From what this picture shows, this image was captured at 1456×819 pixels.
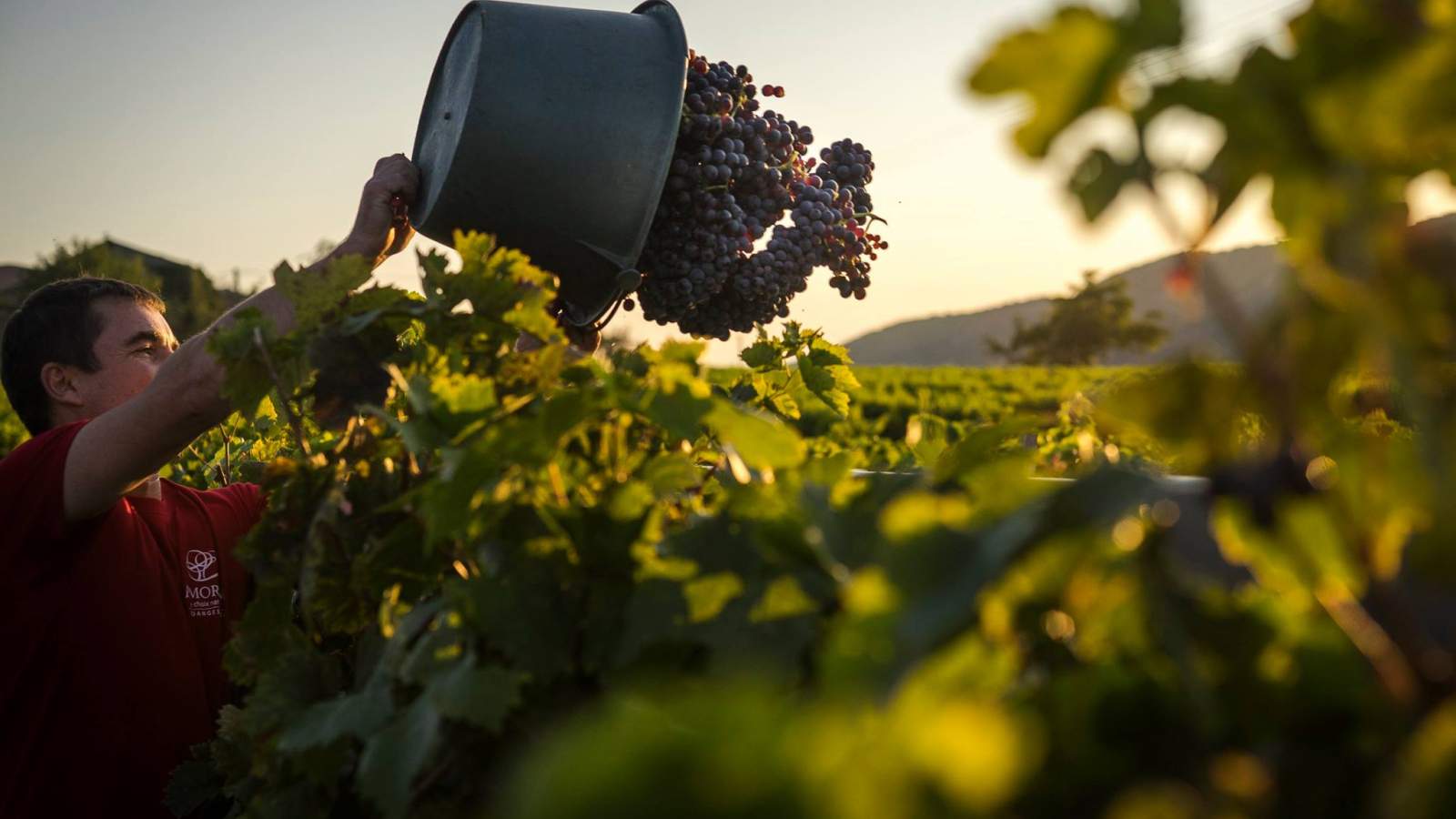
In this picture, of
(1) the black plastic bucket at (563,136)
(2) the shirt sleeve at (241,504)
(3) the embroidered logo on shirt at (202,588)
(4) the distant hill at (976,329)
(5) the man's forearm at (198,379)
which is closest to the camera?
(1) the black plastic bucket at (563,136)

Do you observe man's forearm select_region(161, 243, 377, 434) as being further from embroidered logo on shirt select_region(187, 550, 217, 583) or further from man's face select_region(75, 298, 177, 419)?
man's face select_region(75, 298, 177, 419)

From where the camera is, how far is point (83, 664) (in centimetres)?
228

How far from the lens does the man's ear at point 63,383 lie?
300cm

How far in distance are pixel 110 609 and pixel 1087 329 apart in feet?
214

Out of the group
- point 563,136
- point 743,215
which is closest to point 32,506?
point 563,136

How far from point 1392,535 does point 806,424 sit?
16826 millimetres

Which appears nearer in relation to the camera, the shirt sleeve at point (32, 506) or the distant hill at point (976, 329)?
the shirt sleeve at point (32, 506)

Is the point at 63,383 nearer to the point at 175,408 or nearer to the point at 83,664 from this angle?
the point at 83,664

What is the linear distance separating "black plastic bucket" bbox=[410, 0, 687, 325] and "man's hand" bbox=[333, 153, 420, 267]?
194 millimetres

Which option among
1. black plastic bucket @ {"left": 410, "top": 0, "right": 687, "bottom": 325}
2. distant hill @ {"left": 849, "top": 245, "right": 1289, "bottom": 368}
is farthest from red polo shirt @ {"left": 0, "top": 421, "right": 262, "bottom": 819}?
distant hill @ {"left": 849, "top": 245, "right": 1289, "bottom": 368}

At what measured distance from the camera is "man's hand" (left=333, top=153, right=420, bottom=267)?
2.10 meters

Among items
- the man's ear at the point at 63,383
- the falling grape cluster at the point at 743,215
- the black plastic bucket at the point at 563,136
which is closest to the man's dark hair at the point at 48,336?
the man's ear at the point at 63,383

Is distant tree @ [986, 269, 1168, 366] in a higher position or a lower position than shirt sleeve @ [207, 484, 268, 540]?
lower

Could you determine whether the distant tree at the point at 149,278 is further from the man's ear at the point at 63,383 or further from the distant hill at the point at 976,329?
the distant hill at the point at 976,329
